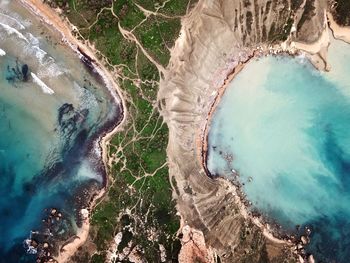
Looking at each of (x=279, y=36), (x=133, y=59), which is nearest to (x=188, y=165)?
(x=133, y=59)

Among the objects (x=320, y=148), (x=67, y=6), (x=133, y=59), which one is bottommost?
(x=320, y=148)

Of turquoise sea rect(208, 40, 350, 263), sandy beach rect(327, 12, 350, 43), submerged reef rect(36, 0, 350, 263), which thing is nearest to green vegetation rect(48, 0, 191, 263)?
submerged reef rect(36, 0, 350, 263)

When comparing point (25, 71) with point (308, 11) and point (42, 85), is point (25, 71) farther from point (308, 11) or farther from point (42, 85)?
point (308, 11)

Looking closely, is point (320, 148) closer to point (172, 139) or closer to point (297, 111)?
point (297, 111)

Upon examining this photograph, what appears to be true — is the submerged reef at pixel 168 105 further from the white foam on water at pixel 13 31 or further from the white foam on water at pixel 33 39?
the white foam on water at pixel 13 31

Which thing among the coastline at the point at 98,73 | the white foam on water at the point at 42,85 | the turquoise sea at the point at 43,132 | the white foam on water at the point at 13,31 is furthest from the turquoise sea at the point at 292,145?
the white foam on water at the point at 13,31

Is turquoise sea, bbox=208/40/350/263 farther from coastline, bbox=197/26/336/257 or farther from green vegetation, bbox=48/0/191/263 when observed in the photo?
green vegetation, bbox=48/0/191/263
